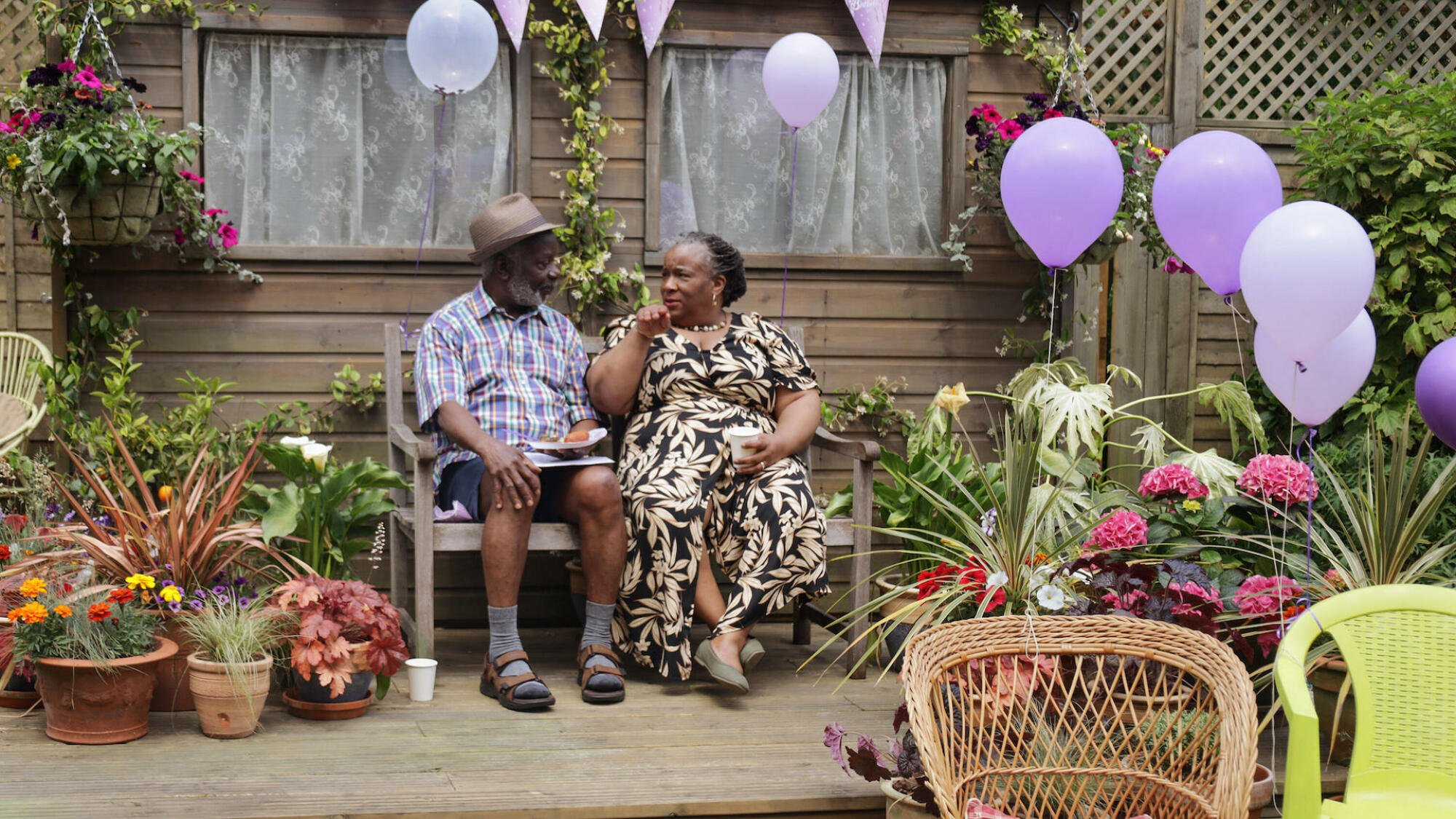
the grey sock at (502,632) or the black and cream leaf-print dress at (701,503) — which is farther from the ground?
the black and cream leaf-print dress at (701,503)

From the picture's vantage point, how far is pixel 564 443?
11.4 ft

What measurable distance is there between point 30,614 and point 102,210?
1377mm

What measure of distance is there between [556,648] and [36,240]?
2.03 m

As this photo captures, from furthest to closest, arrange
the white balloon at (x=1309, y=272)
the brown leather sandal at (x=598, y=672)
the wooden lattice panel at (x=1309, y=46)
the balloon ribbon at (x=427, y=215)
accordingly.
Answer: the wooden lattice panel at (x=1309, y=46) → the balloon ribbon at (x=427, y=215) → the brown leather sandal at (x=598, y=672) → the white balloon at (x=1309, y=272)

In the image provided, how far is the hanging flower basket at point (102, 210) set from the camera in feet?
12.1

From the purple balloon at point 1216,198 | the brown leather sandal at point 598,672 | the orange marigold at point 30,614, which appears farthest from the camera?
the brown leather sandal at point 598,672

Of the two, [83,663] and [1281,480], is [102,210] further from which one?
[1281,480]

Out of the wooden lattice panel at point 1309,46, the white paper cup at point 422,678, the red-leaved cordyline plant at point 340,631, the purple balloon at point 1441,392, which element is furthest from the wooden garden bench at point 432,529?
the wooden lattice panel at point 1309,46

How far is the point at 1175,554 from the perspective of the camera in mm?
3160

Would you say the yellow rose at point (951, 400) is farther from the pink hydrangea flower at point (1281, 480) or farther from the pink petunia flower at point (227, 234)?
the pink petunia flower at point (227, 234)

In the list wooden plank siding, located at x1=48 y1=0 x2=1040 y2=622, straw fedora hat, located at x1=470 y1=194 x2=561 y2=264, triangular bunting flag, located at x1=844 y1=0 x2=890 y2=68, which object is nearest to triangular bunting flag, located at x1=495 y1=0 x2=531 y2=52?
wooden plank siding, located at x1=48 y1=0 x2=1040 y2=622

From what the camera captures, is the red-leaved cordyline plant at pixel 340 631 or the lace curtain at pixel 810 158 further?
the lace curtain at pixel 810 158

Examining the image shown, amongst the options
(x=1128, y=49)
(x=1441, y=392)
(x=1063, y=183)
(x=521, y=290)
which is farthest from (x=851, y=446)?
(x=1128, y=49)

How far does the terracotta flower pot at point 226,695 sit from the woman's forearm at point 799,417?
1537mm
